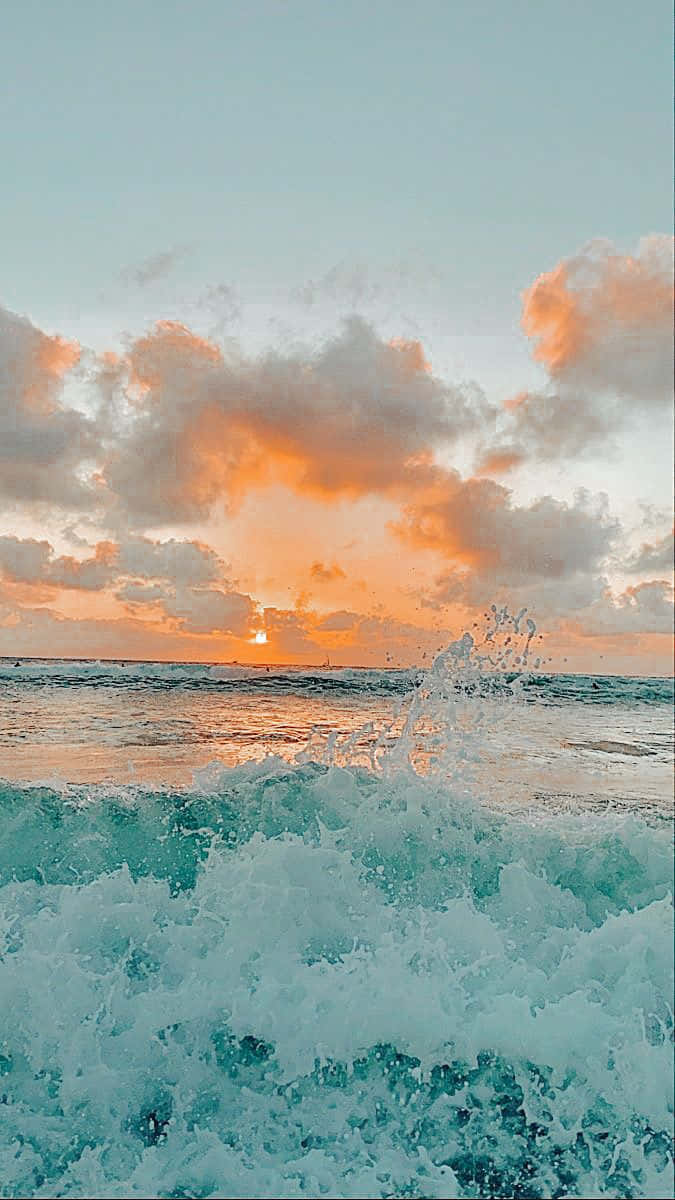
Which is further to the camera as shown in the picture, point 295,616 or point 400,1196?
point 295,616

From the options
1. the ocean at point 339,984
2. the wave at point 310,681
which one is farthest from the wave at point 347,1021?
the wave at point 310,681

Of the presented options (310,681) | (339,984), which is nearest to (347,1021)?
(339,984)

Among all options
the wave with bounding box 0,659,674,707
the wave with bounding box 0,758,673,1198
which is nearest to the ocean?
the wave with bounding box 0,758,673,1198

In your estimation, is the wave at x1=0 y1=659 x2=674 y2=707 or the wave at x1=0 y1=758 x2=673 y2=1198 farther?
the wave at x1=0 y1=659 x2=674 y2=707

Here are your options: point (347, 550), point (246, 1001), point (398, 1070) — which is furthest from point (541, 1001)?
point (347, 550)

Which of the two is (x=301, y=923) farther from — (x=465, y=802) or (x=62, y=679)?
(x=62, y=679)

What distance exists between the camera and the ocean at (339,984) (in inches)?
135

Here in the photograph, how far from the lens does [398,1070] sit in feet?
13.1

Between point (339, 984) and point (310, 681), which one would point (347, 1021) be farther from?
point (310, 681)

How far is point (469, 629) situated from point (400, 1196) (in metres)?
6.33

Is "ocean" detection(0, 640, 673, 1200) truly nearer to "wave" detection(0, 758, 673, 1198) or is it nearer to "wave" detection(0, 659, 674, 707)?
"wave" detection(0, 758, 673, 1198)

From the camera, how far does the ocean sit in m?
3.43

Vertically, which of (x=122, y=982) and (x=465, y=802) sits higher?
(x=465, y=802)

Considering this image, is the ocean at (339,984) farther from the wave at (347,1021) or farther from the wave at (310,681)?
the wave at (310,681)
